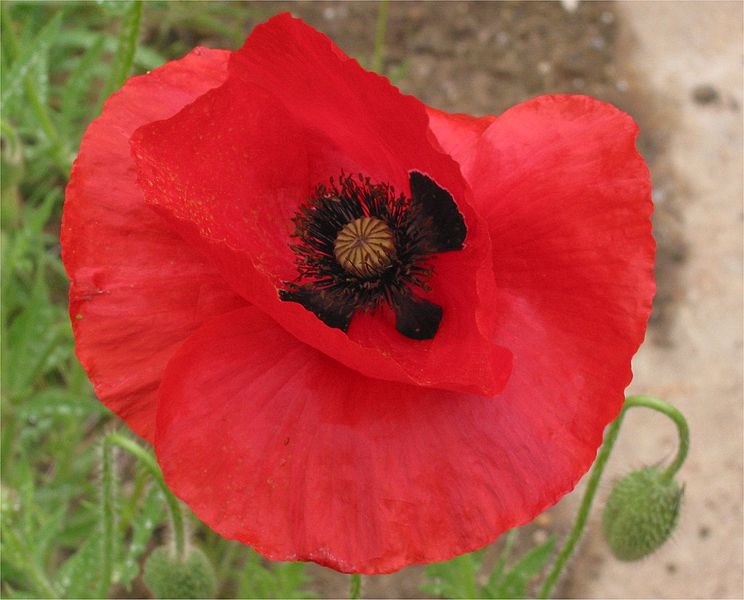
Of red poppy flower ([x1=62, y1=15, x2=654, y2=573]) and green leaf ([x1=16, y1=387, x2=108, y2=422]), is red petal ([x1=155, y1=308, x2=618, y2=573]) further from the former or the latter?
green leaf ([x1=16, y1=387, x2=108, y2=422])

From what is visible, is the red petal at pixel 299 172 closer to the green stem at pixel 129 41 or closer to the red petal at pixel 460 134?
the red petal at pixel 460 134

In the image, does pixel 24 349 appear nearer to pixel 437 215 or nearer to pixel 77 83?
pixel 77 83

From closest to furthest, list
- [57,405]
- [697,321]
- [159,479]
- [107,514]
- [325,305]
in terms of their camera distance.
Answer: [325,305], [159,479], [107,514], [57,405], [697,321]

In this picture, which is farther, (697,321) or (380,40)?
(697,321)

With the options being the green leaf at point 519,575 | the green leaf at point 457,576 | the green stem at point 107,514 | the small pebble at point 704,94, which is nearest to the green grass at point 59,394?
the green stem at point 107,514

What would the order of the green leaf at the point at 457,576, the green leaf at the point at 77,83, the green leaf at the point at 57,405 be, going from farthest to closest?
the green leaf at the point at 77,83
the green leaf at the point at 57,405
the green leaf at the point at 457,576

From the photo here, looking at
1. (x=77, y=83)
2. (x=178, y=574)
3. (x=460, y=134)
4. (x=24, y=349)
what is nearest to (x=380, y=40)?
(x=77, y=83)
